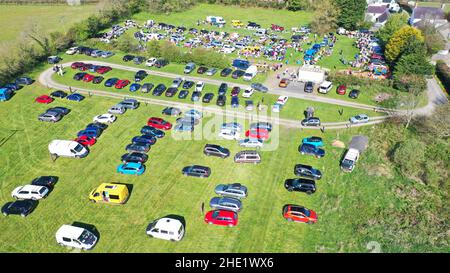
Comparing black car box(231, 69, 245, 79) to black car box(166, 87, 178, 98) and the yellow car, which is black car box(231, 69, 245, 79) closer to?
black car box(166, 87, 178, 98)

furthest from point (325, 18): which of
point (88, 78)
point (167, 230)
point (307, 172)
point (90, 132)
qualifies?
point (167, 230)

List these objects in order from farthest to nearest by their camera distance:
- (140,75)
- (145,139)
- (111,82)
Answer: (140,75)
(111,82)
(145,139)

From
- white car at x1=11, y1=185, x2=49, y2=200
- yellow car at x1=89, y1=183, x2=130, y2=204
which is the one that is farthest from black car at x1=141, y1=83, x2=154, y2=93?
white car at x1=11, y1=185, x2=49, y2=200

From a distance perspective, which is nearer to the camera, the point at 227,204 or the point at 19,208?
the point at 19,208

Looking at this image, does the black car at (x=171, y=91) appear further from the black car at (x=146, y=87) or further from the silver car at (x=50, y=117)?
the silver car at (x=50, y=117)

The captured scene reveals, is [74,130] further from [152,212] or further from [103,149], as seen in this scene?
[152,212]

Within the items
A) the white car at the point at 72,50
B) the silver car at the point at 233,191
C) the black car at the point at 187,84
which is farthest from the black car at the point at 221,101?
the white car at the point at 72,50

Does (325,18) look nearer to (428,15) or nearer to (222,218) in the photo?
(428,15)
